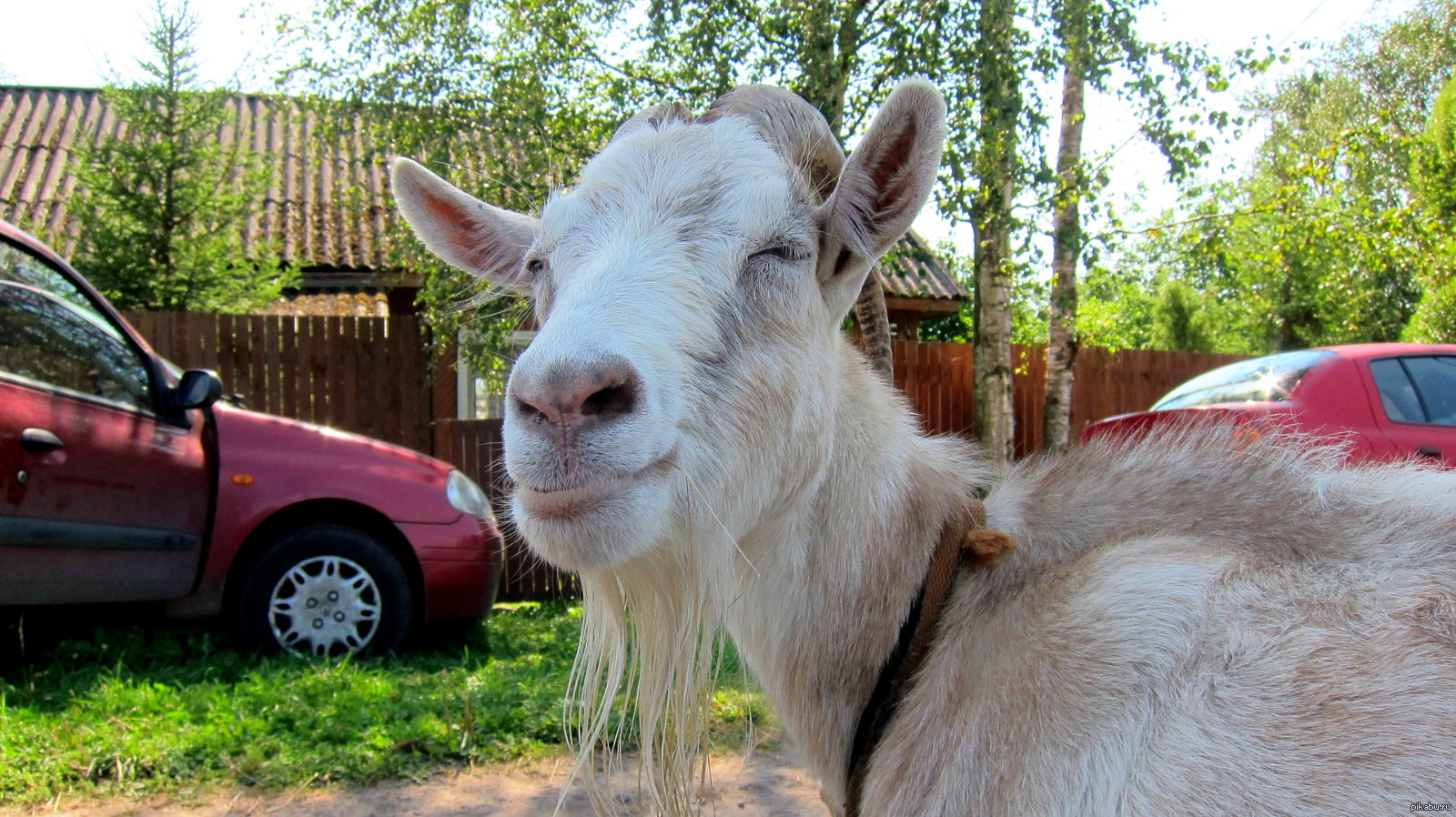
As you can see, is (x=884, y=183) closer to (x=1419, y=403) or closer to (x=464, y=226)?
(x=464, y=226)

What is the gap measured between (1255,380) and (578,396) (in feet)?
19.5

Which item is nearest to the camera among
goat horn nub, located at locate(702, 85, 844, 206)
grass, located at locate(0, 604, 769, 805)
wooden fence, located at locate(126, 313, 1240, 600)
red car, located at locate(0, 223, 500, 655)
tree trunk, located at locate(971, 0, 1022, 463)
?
goat horn nub, located at locate(702, 85, 844, 206)

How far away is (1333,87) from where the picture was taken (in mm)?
26266

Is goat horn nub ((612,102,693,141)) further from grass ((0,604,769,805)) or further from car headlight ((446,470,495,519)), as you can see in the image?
car headlight ((446,470,495,519))

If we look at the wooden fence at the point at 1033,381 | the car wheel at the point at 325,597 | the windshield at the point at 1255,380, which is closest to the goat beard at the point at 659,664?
the car wheel at the point at 325,597

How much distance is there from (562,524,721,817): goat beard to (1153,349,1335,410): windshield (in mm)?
5093

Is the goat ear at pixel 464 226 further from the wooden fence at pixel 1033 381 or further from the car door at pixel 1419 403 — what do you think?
the wooden fence at pixel 1033 381

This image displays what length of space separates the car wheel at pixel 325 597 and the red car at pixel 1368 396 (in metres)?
4.10

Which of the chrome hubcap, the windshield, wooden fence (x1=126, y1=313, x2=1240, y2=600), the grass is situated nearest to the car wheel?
the chrome hubcap

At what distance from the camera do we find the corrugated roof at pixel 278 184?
9.86 meters

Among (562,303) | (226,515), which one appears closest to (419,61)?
(226,515)

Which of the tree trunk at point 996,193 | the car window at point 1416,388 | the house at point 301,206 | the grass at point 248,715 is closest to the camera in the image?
the grass at point 248,715

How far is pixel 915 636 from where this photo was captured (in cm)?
202

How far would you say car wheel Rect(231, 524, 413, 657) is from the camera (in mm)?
4984
